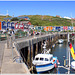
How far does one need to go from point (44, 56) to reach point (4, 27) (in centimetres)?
3710

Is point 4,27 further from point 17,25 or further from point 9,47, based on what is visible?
point 9,47

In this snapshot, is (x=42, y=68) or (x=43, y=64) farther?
(x=43, y=64)

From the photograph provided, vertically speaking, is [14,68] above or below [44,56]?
above

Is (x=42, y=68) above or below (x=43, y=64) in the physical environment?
below

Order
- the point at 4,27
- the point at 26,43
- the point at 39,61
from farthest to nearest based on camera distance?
1. the point at 4,27
2. the point at 26,43
3. the point at 39,61

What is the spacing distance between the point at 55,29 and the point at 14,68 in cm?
10006

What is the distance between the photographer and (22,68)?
10.4 m

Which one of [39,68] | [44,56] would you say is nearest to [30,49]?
[44,56]

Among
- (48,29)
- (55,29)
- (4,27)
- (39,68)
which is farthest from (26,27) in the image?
(39,68)

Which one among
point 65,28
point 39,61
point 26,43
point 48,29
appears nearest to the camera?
point 39,61

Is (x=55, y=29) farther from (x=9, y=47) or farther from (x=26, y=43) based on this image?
(x=9, y=47)

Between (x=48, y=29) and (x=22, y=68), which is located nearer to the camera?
(x=22, y=68)

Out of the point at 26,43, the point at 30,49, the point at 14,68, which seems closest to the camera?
the point at 14,68

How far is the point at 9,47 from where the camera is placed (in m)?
19.0
